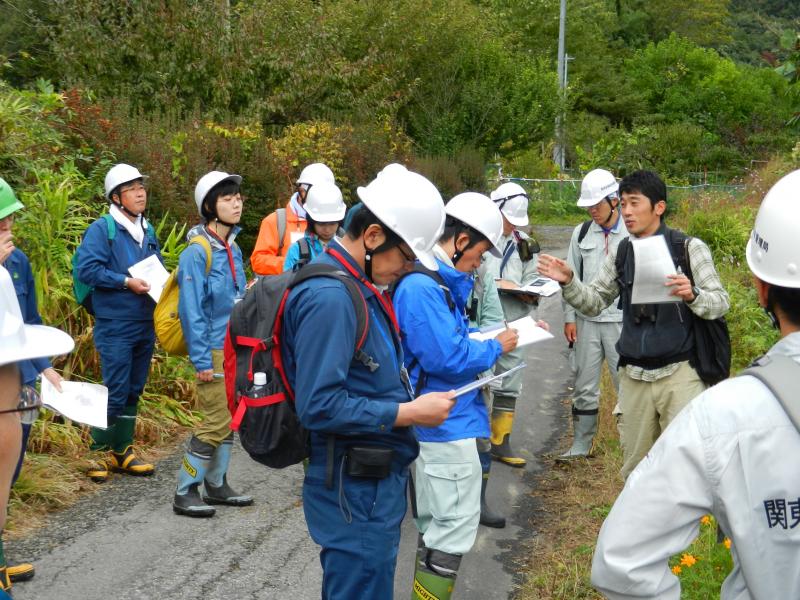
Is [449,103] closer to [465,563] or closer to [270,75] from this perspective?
[270,75]

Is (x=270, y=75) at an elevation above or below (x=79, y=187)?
above

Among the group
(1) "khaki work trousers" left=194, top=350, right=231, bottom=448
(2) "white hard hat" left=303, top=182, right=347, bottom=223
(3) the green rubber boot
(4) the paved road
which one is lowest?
(4) the paved road

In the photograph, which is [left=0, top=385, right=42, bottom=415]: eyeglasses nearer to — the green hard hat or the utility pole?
the green hard hat

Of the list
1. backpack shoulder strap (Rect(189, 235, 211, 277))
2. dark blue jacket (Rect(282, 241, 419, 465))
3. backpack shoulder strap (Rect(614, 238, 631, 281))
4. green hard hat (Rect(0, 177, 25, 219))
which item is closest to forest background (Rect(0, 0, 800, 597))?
backpack shoulder strap (Rect(614, 238, 631, 281))

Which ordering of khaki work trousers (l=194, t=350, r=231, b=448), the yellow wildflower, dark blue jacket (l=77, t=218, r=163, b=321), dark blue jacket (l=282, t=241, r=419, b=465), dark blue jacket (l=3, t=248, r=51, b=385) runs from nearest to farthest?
dark blue jacket (l=282, t=241, r=419, b=465) < the yellow wildflower < dark blue jacket (l=3, t=248, r=51, b=385) < khaki work trousers (l=194, t=350, r=231, b=448) < dark blue jacket (l=77, t=218, r=163, b=321)

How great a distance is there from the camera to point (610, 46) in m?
61.8

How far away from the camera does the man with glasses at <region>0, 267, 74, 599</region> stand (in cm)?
232

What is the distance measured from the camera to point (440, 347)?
410 cm

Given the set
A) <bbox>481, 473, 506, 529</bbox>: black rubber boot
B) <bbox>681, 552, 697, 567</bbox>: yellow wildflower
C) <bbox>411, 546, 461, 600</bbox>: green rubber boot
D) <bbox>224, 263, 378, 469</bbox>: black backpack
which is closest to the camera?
<bbox>224, 263, 378, 469</bbox>: black backpack

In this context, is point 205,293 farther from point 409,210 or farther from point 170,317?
point 409,210

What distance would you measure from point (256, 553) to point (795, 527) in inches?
160

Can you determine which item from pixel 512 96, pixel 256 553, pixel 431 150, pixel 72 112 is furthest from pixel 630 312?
pixel 512 96

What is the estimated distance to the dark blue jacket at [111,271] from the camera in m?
6.27

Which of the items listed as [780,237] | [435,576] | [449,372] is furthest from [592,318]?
[780,237]
